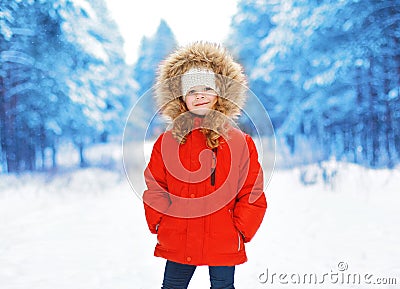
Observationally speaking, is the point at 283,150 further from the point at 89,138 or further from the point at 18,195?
the point at 18,195

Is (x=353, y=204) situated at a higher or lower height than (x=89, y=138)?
lower

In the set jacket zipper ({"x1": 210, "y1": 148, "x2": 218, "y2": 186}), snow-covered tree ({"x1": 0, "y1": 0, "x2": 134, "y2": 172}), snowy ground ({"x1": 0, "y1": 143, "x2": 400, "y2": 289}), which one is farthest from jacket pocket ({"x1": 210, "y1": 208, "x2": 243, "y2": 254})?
snow-covered tree ({"x1": 0, "y1": 0, "x2": 134, "y2": 172})

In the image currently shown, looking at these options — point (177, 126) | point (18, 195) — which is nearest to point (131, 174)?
point (177, 126)

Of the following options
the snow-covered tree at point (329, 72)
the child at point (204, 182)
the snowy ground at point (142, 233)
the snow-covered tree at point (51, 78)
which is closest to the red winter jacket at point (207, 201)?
the child at point (204, 182)

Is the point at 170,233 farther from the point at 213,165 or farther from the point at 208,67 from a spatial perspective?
the point at 208,67

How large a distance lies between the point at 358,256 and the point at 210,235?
208cm

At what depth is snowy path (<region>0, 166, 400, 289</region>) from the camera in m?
2.90

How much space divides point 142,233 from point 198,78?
2.77 meters

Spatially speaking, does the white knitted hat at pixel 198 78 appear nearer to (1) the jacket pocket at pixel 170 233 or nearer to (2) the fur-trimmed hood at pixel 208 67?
(2) the fur-trimmed hood at pixel 208 67

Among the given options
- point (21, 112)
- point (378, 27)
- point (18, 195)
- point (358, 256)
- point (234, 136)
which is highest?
point (378, 27)

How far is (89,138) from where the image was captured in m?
6.38

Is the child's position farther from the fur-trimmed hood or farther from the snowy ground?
the snowy ground

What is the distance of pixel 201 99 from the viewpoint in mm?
1601

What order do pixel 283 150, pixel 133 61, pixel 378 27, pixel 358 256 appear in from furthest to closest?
pixel 133 61, pixel 283 150, pixel 378 27, pixel 358 256
